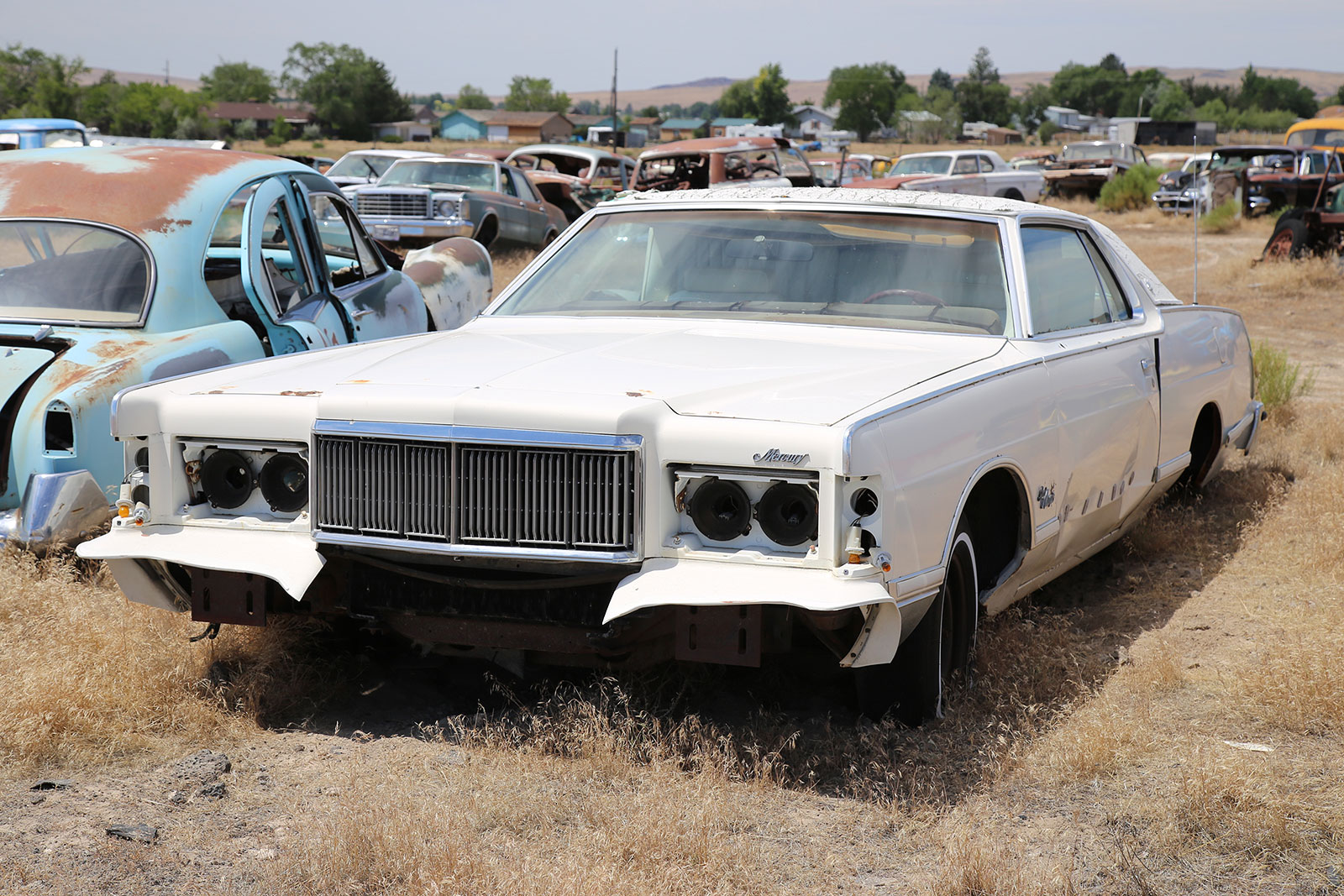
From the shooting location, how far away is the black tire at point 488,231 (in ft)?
58.1

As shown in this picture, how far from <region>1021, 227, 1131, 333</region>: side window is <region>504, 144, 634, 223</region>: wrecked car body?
16.8 metres

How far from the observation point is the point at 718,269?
197 inches

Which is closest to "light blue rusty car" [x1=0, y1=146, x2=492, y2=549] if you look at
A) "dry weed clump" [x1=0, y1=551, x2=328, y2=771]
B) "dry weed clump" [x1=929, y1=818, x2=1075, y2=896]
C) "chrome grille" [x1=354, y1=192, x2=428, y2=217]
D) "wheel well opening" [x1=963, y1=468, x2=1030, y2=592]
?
"dry weed clump" [x1=0, y1=551, x2=328, y2=771]

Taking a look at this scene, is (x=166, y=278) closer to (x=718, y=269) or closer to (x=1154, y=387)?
(x=718, y=269)

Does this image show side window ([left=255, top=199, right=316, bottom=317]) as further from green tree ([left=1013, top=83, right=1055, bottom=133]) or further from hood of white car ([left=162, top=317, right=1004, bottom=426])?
green tree ([left=1013, top=83, right=1055, bottom=133])

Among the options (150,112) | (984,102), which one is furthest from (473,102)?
(150,112)

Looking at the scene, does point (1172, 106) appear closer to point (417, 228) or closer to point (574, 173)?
point (574, 173)

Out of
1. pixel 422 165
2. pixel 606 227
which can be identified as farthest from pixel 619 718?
pixel 422 165

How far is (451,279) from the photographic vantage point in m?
8.76

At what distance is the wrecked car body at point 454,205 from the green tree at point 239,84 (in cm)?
11553

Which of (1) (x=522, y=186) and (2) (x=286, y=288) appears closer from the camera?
(2) (x=286, y=288)

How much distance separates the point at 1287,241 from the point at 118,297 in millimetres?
15744

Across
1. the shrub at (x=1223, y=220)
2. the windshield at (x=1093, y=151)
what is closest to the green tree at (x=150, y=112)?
the windshield at (x=1093, y=151)

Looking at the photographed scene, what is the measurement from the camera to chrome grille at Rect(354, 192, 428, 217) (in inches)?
685
